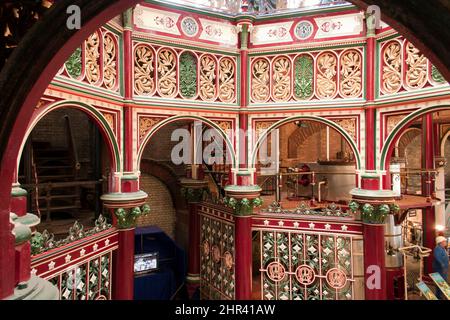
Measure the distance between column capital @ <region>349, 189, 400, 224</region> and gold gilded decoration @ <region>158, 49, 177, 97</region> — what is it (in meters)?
3.63

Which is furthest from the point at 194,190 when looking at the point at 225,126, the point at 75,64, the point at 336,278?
the point at 75,64

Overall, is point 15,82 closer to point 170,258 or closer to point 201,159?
point 201,159

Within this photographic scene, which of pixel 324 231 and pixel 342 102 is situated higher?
pixel 342 102

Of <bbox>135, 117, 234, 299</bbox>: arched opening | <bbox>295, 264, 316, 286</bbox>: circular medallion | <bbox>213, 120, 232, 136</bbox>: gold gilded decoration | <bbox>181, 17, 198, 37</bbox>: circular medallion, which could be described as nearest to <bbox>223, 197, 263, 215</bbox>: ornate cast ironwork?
<bbox>213, 120, 232, 136</bbox>: gold gilded decoration

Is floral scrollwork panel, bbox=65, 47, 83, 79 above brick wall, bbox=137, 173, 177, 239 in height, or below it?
above

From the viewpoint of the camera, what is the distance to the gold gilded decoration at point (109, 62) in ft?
15.7

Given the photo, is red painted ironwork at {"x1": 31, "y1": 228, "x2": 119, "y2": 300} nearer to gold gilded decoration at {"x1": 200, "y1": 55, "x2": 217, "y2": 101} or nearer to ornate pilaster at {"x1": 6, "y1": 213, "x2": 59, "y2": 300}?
ornate pilaster at {"x1": 6, "y1": 213, "x2": 59, "y2": 300}

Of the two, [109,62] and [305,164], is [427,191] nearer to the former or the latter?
[305,164]

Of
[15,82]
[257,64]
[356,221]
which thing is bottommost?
[356,221]

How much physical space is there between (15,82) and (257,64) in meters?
5.22

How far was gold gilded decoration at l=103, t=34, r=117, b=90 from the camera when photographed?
189 inches

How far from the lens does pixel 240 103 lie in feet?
20.3

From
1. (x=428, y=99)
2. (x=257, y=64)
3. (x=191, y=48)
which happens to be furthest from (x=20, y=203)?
(x=428, y=99)
